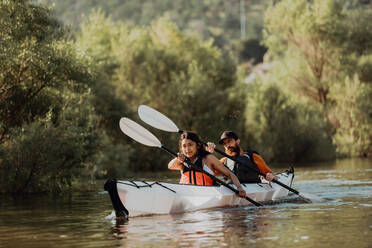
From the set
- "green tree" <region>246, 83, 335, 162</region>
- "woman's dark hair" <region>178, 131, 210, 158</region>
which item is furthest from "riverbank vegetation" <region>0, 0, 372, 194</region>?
"woman's dark hair" <region>178, 131, 210, 158</region>

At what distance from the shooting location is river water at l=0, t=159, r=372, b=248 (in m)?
8.31

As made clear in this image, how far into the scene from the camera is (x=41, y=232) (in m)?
10.0

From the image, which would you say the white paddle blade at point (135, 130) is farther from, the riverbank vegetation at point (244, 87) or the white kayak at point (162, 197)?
the riverbank vegetation at point (244, 87)

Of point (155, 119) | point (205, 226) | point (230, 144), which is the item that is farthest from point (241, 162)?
point (205, 226)

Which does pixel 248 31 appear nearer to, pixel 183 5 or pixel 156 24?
pixel 183 5

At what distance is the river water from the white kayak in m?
0.14

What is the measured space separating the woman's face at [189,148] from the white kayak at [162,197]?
0.57m

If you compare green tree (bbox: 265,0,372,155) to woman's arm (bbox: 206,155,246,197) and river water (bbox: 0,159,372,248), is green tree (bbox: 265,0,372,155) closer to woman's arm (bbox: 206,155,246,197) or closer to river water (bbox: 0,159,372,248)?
river water (bbox: 0,159,372,248)

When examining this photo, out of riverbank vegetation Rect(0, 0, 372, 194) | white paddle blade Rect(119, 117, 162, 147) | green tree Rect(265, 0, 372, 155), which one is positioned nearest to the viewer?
white paddle blade Rect(119, 117, 162, 147)

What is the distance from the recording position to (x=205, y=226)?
9.78 meters

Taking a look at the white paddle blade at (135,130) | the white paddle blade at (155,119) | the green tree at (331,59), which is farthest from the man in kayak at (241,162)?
the green tree at (331,59)

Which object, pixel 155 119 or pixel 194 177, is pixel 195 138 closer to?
pixel 194 177

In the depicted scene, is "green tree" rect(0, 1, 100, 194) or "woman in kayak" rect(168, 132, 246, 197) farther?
"green tree" rect(0, 1, 100, 194)

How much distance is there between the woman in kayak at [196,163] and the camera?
11414 millimetres
